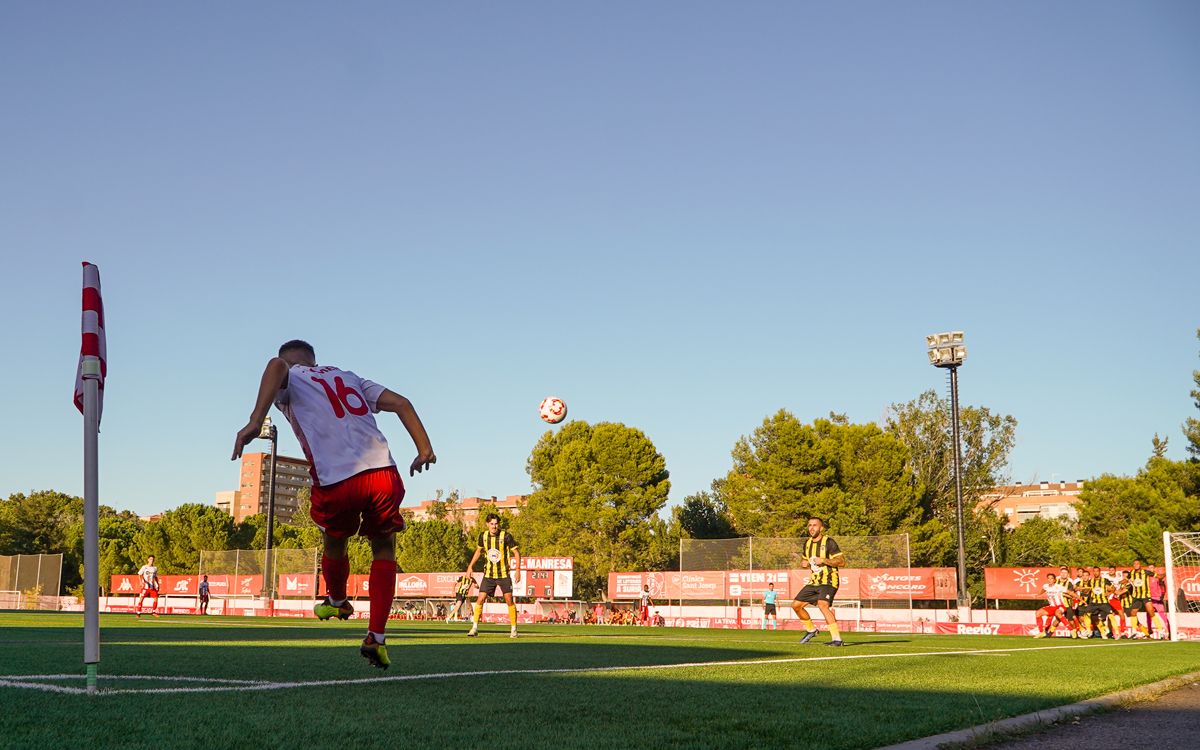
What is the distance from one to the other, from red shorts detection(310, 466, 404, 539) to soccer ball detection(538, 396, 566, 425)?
92.4 ft

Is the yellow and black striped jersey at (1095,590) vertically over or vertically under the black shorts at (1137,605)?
over

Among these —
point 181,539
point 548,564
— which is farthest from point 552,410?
point 181,539

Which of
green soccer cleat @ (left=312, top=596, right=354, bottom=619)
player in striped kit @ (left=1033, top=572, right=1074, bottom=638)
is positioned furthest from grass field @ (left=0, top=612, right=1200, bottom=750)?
player in striped kit @ (left=1033, top=572, right=1074, bottom=638)

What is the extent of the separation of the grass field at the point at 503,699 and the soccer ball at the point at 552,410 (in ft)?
82.7

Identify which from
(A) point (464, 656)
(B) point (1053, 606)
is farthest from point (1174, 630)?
(A) point (464, 656)

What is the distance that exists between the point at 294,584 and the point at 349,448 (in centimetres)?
3988

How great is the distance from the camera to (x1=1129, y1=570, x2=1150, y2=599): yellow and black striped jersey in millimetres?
24047

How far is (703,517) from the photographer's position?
65.1 meters

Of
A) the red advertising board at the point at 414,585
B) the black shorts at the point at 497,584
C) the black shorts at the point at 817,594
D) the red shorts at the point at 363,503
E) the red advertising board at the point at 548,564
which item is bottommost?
the red advertising board at the point at 414,585

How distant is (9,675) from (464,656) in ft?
12.2

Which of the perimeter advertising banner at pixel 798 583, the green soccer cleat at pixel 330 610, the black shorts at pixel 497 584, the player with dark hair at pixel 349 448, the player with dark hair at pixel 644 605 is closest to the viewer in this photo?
the player with dark hair at pixel 349 448

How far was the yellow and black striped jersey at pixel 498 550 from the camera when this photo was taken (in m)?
16.8

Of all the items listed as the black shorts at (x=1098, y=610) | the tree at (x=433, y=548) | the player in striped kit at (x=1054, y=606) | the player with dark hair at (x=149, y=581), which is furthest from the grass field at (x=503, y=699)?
the tree at (x=433, y=548)

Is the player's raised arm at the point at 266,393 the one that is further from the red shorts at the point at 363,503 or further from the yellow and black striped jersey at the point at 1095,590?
the yellow and black striped jersey at the point at 1095,590
